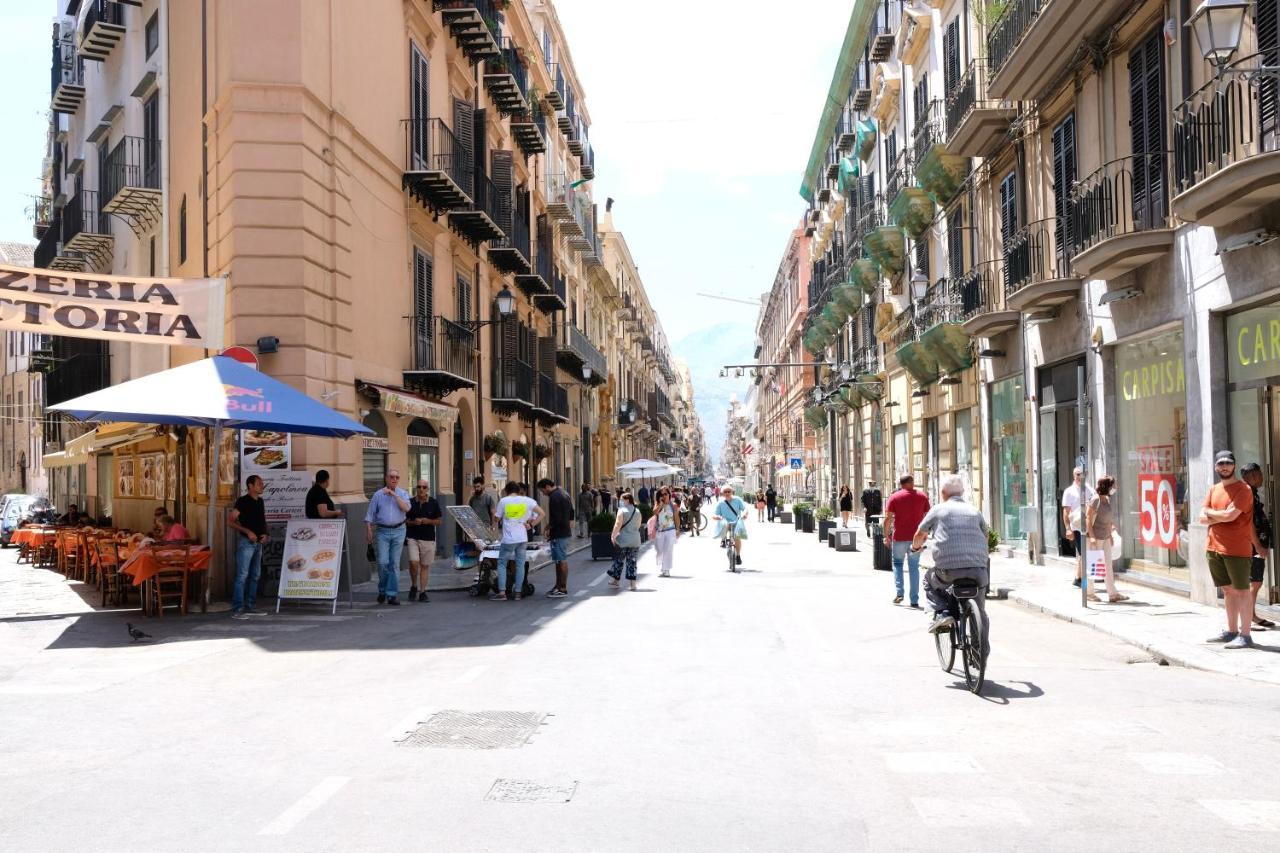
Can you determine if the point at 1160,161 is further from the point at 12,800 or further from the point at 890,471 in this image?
the point at 890,471

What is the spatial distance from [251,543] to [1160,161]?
12707 millimetres

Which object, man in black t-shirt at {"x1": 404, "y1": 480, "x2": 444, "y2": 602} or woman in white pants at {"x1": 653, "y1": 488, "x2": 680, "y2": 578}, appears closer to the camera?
man in black t-shirt at {"x1": 404, "y1": 480, "x2": 444, "y2": 602}

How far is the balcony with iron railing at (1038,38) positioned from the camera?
1655 centimetres

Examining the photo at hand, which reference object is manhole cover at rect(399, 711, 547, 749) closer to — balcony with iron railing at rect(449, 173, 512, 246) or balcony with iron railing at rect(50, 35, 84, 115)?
balcony with iron railing at rect(449, 173, 512, 246)

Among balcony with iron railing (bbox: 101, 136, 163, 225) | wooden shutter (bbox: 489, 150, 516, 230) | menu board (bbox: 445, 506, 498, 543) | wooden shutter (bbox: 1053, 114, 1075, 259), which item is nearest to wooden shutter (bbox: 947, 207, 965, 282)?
wooden shutter (bbox: 1053, 114, 1075, 259)

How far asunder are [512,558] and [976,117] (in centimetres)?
1220

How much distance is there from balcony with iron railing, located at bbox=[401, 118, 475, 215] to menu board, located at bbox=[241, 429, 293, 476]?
706cm

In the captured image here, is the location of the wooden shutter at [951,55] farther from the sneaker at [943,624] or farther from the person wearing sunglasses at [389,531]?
the sneaker at [943,624]

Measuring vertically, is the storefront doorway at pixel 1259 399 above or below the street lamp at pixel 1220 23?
below

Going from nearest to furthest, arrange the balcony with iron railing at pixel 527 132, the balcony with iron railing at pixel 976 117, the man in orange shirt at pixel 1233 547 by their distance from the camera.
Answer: the man in orange shirt at pixel 1233 547 < the balcony with iron railing at pixel 976 117 < the balcony with iron railing at pixel 527 132

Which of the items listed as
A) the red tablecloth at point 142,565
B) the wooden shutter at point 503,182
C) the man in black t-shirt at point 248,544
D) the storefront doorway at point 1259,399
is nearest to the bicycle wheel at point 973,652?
the storefront doorway at point 1259,399

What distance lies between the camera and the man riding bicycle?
30.6 ft

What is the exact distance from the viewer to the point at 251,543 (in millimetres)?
A: 14828

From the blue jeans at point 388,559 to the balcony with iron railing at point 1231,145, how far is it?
10526 millimetres
